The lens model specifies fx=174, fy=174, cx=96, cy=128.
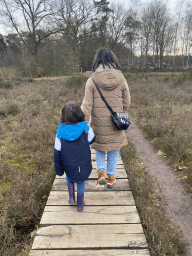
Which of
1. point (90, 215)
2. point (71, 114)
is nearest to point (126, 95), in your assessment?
point (71, 114)

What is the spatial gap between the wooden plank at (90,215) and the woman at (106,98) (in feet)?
2.08

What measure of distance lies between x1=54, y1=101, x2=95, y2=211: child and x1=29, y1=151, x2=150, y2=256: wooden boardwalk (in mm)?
395

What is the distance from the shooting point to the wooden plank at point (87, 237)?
1831mm

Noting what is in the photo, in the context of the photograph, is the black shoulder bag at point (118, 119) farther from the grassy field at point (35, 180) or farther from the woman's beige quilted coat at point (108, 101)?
the grassy field at point (35, 180)

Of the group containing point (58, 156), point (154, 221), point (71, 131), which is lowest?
point (154, 221)

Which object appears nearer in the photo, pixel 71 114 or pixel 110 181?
pixel 71 114

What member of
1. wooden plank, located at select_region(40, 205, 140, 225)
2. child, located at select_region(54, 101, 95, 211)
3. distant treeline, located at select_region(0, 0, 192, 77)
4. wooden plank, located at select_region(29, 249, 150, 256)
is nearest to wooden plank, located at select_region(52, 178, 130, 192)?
wooden plank, located at select_region(40, 205, 140, 225)

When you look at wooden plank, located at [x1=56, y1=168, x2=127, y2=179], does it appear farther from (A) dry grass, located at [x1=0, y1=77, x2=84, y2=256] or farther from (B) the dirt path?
(B) the dirt path

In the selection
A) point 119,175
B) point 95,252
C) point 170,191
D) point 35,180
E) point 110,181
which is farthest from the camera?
point 170,191

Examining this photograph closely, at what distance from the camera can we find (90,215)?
2238 mm

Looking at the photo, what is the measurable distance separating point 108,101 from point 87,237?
1.64 metres

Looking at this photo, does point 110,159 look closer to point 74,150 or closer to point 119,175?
point 119,175

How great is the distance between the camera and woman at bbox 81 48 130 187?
7.28 ft

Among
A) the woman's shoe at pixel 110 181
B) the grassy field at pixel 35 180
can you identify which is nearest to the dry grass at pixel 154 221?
the grassy field at pixel 35 180
